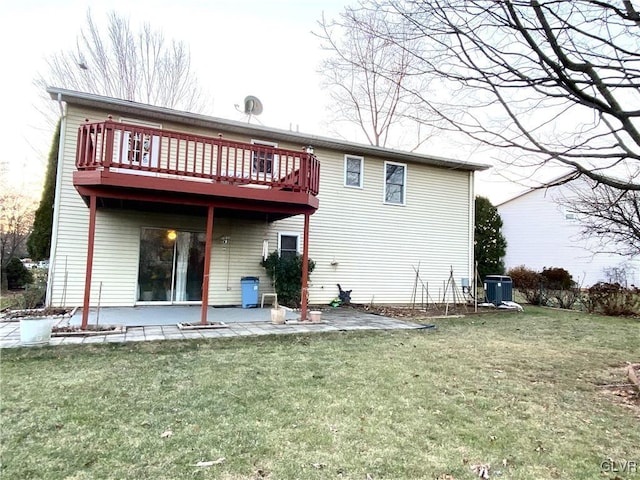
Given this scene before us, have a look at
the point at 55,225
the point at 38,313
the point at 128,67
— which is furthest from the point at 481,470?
the point at 128,67

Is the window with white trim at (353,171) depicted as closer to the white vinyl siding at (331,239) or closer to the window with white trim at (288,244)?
the white vinyl siding at (331,239)

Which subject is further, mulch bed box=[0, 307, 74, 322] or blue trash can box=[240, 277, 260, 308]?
blue trash can box=[240, 277, 260, 308]

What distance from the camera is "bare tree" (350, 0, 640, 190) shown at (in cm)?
378

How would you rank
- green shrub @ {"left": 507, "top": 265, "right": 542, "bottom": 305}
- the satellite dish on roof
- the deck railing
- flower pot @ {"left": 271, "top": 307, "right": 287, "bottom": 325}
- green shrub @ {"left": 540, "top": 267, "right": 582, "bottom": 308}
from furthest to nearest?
1. green shrub @ {"left": 507, "top": 265, "right": 542, "bottom": 305}
2. green shrub @ {"left": 540, "top": 267, "right": 582, "bottom": 308}
3. the satellite dish on roof
4. flower pot @ {"left": 271, "top": 307, "right": 287, "bottom": 325}
5. the deck railing

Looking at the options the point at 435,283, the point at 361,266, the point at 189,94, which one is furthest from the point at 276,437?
the point at 189,94

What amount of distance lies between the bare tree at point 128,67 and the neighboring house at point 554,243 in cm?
1807

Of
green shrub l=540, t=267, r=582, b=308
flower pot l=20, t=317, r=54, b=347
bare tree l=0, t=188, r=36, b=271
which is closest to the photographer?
flower pot l=20, t=317, r=54, b=347

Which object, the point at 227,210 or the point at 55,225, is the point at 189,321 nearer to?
the point at 227,210

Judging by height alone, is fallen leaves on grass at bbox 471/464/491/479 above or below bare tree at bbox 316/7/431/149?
below

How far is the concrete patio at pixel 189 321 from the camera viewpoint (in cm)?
612

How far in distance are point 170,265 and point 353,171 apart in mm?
6014

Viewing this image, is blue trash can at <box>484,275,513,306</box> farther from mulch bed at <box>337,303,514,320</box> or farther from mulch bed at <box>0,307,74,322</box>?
mulch bed at <box>0,307,74,322</box>

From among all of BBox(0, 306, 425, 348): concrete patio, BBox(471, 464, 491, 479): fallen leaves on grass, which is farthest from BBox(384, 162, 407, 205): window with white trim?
BBox(471, 464, 491, 479): fallen leaves on grass

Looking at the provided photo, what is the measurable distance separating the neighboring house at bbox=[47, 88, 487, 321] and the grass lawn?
2.53 meters
